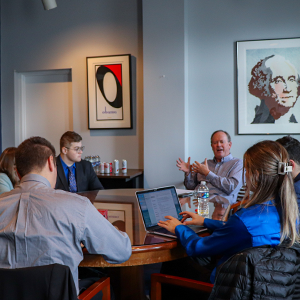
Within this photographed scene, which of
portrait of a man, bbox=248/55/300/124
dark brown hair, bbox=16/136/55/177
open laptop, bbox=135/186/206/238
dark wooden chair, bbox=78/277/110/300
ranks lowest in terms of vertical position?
dark wooden chair, bbox=78/277/110/300

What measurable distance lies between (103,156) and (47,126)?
3.44 feet

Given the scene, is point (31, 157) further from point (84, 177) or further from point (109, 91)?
point (109, 91)

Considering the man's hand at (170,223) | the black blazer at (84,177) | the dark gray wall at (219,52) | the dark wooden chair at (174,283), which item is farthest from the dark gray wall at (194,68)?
the dark wooden chair at (174,283)

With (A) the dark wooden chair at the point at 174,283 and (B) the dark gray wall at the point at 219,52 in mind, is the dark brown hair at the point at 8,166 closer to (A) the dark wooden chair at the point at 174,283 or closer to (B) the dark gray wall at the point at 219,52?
(A) the dark wooden chair at the point at 174,283

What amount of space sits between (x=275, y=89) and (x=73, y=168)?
8.79ft

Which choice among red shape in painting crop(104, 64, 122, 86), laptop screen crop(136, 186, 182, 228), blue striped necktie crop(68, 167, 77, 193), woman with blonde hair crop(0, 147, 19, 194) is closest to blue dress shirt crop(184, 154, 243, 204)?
laptop screen crop(136, 186, 182, 228)

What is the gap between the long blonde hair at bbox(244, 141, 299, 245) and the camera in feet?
4.21

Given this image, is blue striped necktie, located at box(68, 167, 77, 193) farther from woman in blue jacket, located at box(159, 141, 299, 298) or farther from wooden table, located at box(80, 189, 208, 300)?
woman in blue jacket, located at box(159, 141, 299, 298)

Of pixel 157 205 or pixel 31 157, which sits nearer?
pixel 31 157

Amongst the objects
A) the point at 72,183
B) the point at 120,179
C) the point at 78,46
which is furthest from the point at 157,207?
the point at 78,46

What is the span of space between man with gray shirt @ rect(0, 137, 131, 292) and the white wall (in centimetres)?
324

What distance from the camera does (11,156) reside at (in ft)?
8.19

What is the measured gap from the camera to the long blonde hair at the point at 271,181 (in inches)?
50.6

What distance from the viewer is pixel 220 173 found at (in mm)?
3266
